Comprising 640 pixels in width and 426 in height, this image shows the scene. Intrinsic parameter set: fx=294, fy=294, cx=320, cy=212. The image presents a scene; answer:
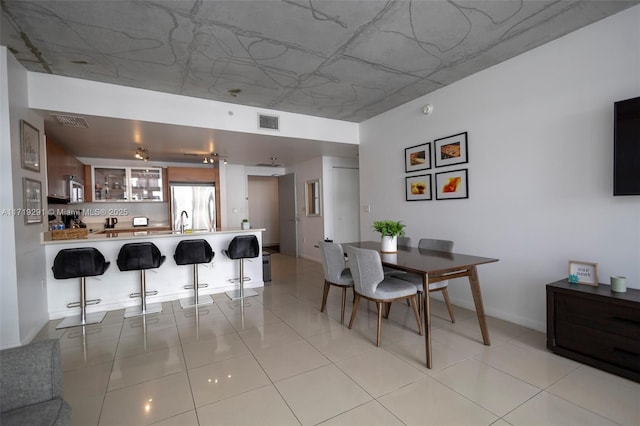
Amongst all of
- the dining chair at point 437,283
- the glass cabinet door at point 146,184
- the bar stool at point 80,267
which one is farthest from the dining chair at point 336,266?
the glass cabinet door at point 146,184

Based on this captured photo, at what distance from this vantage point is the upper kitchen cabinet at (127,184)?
19.3 feet

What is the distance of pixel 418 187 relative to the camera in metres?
3.99

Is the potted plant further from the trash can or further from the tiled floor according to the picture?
the trash can

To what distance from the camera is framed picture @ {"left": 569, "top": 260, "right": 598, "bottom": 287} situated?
91.7 inches

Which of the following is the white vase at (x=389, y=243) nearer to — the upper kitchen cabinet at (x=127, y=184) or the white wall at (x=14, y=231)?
the white wall at (x=14, y=231)

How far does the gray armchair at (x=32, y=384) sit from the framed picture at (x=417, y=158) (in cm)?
384

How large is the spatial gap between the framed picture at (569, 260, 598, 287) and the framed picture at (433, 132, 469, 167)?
1462 mm

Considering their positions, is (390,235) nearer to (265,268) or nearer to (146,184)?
(265,268)

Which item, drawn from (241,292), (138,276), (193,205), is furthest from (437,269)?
(193,205)

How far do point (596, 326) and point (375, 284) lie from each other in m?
1.61

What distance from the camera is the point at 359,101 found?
13.3 ft

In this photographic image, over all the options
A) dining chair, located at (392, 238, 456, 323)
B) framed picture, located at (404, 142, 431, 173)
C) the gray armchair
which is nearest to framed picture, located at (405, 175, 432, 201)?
framed picture, located at (404, 142, 431, 173)

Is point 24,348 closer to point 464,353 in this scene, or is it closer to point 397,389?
point 397,389

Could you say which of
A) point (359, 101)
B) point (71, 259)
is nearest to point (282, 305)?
point (71, 259)
